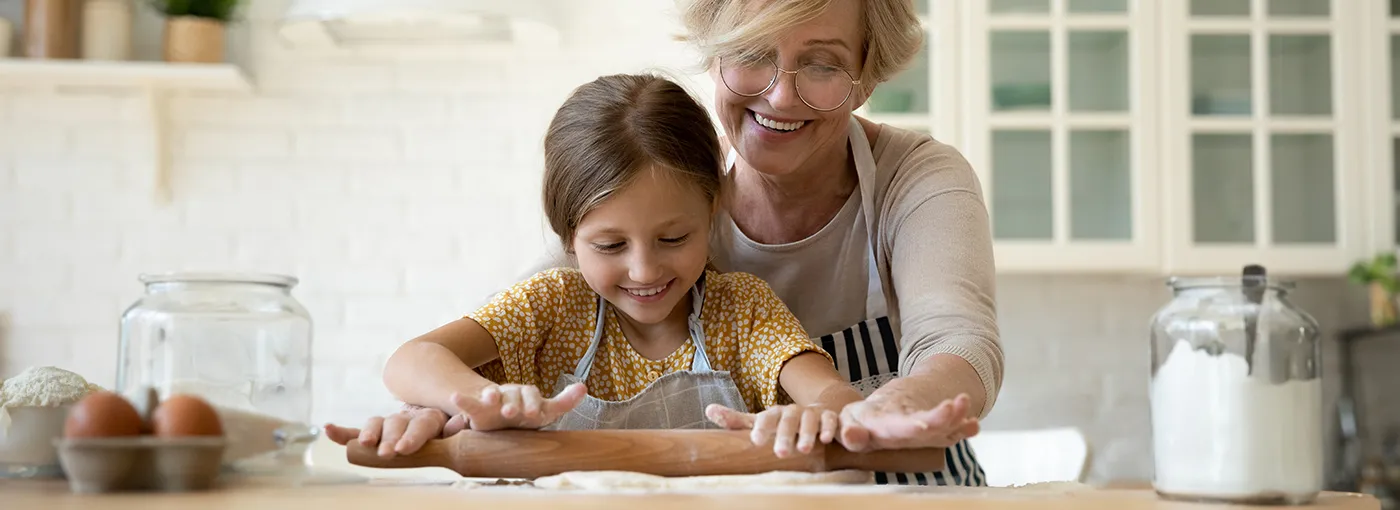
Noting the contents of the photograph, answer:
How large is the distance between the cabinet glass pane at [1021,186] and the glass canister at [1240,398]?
2.52 meters

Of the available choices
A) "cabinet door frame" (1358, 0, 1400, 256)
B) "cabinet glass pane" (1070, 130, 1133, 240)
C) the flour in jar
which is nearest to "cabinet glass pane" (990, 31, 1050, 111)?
"cabinet glass pane" (1070, 130, 1133, 240)

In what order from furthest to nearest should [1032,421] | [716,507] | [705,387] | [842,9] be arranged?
Answer: [1032,421], [842,9], [705,387], [716,507]

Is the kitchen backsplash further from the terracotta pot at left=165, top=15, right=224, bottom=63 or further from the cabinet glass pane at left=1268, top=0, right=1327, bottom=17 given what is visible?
the cabinet glass pane at left=1268, top=0, right=1327, bottom=17

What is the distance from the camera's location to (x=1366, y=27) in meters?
3.58

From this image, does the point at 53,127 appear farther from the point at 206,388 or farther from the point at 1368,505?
the point at 1368,505

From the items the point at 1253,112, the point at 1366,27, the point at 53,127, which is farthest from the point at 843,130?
the point at 53,127

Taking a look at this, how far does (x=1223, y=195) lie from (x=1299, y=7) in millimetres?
559

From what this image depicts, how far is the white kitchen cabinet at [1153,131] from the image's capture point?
11.6 ft

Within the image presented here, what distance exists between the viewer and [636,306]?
5.38ft

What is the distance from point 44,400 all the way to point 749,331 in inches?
32.9

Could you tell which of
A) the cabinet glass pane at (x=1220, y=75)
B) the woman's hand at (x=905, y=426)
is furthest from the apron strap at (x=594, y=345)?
the cabinet glass pane at (x=1220, y=75)

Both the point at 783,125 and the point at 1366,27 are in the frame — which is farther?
the point at 1366,27

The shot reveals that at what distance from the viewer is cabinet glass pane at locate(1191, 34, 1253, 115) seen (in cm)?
359

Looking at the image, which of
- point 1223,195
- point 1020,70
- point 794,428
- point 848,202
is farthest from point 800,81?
point 1223,195
